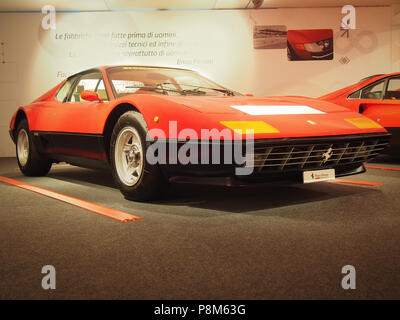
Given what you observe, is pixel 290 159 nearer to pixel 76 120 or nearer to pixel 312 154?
pixel 312 154

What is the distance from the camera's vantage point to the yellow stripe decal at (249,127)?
2.30 metres

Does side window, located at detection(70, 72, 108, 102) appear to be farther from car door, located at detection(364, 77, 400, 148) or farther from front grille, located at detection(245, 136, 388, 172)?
car door, located at detection(364, 77, 400, 148)

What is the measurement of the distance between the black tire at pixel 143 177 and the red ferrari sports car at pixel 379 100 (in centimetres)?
306

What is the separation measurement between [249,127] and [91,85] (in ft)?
5.78

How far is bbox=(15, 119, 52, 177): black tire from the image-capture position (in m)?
4.23

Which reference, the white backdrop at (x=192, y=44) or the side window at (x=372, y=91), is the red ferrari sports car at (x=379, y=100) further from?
the white backdrop at (x=192, y=44)

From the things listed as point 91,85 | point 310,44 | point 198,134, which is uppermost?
point 310,44

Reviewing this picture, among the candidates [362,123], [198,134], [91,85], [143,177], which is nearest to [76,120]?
[91,85]

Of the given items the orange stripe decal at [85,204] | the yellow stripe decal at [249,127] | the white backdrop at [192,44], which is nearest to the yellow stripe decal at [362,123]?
the yellow stripe decal at [249,127]

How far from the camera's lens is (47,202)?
292 cm

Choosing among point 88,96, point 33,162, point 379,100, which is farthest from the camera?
point 379,100

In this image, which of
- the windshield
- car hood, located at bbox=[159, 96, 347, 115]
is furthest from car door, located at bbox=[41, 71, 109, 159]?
car hood, located at bbox=[159, 96, 347, 115]

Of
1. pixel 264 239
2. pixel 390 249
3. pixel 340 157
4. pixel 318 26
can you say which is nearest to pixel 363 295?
pixel 390 249

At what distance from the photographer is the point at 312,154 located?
2.51 meters
